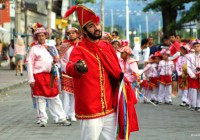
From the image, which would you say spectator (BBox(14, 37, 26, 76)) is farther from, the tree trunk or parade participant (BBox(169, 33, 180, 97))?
parade participant (BBox(169, 33, 180, 97))

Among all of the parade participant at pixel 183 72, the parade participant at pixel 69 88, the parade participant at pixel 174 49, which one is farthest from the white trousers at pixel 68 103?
the parade participant at pixel 174 49

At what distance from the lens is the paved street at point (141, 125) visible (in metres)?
12.2

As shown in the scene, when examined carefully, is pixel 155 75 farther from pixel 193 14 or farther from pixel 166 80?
pixel 193 14

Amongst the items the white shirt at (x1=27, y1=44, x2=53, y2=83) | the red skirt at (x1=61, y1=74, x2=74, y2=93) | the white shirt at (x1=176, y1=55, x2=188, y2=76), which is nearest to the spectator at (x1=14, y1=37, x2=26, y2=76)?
the white shirt at (x1=176, y1=55, x2=188, y2=76)

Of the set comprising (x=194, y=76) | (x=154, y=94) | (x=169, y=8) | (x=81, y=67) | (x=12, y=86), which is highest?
(x=169, y=8)

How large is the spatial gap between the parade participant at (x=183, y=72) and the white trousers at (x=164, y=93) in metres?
0.58

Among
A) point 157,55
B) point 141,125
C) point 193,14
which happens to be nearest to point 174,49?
point 157,55

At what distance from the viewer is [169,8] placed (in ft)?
146

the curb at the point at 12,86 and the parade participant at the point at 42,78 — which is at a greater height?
the parade participant at the point at 42,78

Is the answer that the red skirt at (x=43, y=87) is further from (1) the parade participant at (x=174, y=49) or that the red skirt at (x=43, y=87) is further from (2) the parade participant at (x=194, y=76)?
(1) the parade participant at (x=174, y=49)

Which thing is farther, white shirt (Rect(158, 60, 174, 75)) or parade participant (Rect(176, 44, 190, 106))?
white shirt (Rect(158, 60, 174, 75))

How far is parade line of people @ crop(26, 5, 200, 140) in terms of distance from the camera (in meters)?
8.14

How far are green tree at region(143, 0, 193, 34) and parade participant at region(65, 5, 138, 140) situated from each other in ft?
104

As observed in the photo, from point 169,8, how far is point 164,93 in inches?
983
